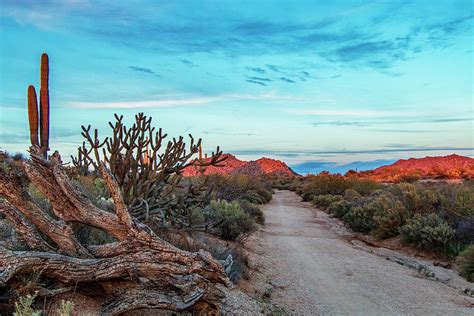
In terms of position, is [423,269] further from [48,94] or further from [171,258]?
[48,94]

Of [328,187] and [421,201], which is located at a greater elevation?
[421,201]

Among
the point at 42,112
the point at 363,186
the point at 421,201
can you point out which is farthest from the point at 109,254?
the point at 363,186

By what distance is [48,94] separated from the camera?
1022 cm

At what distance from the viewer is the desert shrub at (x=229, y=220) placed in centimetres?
1280

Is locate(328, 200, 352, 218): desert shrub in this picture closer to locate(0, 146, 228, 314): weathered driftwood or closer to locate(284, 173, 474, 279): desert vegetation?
locate(284, 173, 474, 279): desert vegetation

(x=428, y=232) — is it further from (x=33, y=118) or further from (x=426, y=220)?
(x=33, y=118)

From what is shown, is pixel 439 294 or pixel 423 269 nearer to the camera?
pixel 439 294

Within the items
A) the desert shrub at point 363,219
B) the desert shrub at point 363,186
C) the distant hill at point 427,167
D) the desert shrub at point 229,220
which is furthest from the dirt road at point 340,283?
the distant hill at point 427,167

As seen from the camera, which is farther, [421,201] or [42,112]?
[421,201]

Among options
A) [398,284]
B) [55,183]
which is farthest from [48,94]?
[398,284]

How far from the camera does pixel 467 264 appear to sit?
1068 centimetres

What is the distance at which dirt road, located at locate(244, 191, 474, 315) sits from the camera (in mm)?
7797

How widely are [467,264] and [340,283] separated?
142 inches

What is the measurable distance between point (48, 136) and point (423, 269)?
9.25m
